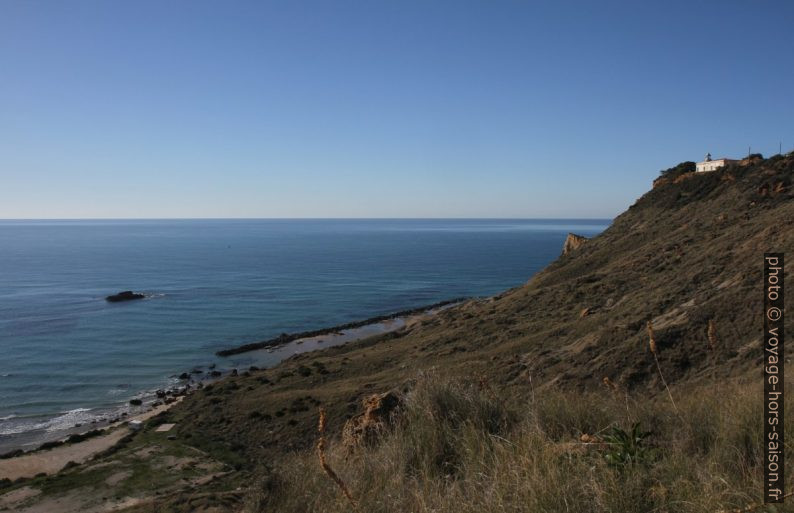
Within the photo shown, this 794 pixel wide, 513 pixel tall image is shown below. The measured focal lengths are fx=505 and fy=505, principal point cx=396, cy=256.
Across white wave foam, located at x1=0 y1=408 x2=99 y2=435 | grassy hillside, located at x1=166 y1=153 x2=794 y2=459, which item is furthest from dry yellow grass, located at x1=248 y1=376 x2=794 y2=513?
white wave foam, located at x1=0 y1=408 x2=99 y2=435

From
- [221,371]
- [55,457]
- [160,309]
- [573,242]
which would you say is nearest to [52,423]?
[55,457]

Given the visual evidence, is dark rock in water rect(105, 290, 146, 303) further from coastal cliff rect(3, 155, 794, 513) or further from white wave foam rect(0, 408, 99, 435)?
coastal cliff rect(3, 155, 794, 513)

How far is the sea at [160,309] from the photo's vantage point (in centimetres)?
3978

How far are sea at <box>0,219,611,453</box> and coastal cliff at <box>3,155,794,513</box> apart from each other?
32.8 feet

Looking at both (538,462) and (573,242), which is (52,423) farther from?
(573,242)

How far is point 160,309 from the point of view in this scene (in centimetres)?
6994

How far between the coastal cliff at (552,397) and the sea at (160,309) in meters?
10.0

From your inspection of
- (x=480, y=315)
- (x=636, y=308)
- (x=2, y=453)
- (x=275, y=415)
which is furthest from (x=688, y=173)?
(x=2, y=453)

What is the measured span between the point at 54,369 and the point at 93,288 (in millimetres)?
49393

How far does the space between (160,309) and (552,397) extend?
7149 centimetres

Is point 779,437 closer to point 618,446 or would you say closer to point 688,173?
point 618,446

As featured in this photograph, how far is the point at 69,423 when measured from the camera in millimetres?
34094

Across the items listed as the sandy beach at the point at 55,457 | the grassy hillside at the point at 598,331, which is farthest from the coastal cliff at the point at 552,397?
the sandy beach at the point at 55,457

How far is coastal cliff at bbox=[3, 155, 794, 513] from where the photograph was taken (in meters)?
4.89
